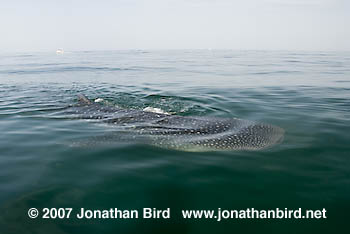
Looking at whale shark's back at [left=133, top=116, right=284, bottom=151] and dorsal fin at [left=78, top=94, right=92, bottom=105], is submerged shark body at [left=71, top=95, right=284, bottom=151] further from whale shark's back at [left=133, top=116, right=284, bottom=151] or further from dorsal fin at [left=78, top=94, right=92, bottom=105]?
dorsal fin at [left=78, top=94, right=92, bottom=105]

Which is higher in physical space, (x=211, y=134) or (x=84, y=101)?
(x=84, y=101)

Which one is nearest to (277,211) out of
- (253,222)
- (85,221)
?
(253,222)

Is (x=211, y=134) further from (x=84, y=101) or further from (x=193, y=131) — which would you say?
(x=84, y=101)

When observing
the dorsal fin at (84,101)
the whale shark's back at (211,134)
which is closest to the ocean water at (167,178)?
the whale shark's back at (211,134)

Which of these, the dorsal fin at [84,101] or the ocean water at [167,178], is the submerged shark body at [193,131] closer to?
the ocean water at [167,178]

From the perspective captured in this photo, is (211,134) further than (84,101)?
No

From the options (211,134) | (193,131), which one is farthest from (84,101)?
(211,134)

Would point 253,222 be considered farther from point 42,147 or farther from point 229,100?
point 229,100

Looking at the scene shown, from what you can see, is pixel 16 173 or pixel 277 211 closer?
pixel 277 211

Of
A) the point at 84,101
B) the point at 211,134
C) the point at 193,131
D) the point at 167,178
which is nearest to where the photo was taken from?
the point at 167,178

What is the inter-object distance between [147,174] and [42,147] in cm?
295

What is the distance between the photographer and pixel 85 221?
3639mm

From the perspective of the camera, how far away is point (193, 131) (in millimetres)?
6863

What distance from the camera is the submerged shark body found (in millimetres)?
6047
